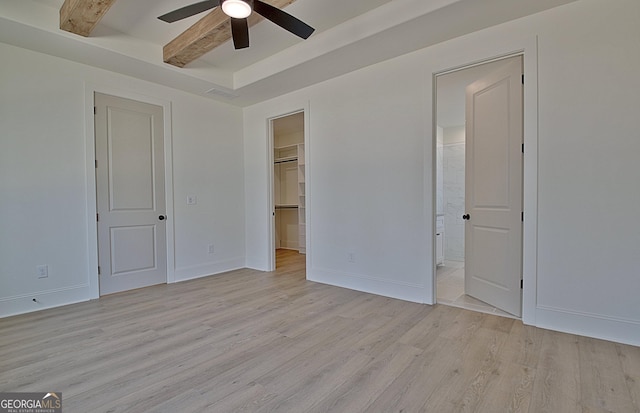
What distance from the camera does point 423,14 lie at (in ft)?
8.36

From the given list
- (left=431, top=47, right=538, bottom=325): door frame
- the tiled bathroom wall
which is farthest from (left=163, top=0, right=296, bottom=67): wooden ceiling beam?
the tiled bathroom wall

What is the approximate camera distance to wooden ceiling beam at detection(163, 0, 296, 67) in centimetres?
277

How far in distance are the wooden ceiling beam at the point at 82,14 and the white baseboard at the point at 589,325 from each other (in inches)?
173

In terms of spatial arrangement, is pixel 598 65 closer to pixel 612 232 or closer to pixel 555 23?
pixel 555 23

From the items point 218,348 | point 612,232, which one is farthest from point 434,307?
point 218,348

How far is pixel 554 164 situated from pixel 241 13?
271 cm

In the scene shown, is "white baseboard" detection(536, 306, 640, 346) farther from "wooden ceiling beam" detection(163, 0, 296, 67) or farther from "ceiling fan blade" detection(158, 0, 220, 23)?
"ceiling fan blade" detection(158, 0, 220, 23)

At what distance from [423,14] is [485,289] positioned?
8.89 feet

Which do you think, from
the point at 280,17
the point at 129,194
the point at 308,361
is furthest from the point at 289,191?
the point at 308,361

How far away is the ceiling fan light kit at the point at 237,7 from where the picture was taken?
2.05m

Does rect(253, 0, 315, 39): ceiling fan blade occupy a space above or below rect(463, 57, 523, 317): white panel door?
above

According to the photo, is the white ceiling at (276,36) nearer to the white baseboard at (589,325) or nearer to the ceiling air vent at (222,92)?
the ceiling air vent at (222,92)

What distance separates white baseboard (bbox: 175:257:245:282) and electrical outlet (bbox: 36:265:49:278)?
1393mm

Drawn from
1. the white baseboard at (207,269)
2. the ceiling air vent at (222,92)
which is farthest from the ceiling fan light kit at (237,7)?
the white baseboard at (207,269)
